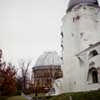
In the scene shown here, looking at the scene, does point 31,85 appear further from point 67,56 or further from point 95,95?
point 95,95

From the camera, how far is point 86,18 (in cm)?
3728

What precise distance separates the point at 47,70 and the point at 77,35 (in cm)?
3813

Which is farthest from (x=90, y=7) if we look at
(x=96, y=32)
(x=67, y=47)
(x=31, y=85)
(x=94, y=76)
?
(x=31, y=85)

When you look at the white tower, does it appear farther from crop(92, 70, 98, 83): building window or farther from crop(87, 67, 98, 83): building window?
crop(92, 70, 98, 83): building window

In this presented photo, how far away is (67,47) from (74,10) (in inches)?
344

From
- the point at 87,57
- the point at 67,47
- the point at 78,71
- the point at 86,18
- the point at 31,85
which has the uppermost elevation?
the point at 86,18

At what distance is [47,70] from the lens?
240 ft

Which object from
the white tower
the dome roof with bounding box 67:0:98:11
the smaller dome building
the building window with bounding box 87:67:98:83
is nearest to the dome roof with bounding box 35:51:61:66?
the smaller dome building

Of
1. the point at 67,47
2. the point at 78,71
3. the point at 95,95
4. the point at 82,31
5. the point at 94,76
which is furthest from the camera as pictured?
the point at 67,47

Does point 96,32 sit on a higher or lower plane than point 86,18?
lower

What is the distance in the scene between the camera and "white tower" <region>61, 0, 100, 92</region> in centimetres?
3530

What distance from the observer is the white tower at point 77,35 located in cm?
3530

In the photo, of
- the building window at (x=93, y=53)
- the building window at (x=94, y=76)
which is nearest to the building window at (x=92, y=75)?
the building window at (x=94, y=76)

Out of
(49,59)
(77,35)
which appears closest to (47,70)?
(49,59)
